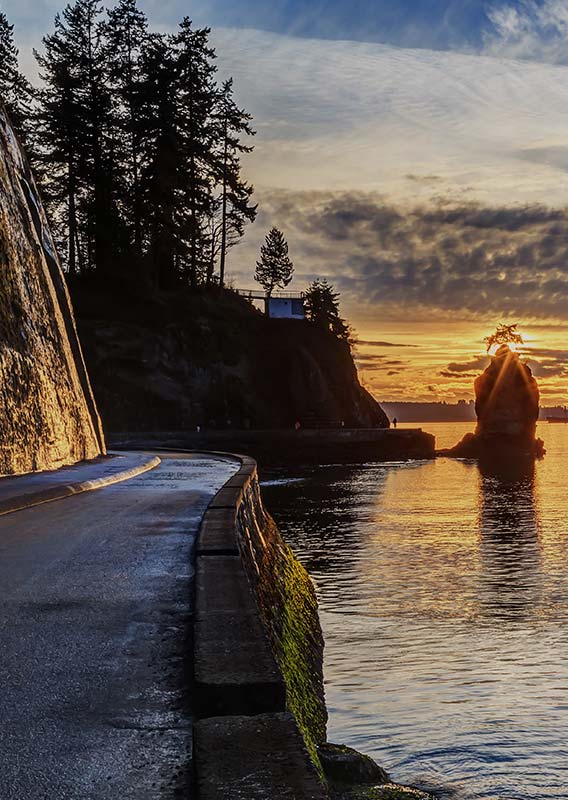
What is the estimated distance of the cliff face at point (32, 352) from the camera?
19422 mm

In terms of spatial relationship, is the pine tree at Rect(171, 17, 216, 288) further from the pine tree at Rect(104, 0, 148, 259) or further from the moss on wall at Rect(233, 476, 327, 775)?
the moss on wall at Rect(233, 476, 327, 775)

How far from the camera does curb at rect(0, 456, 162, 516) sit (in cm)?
1264

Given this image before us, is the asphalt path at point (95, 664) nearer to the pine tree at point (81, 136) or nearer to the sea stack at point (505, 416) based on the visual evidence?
the pine tree at point (81, 136)

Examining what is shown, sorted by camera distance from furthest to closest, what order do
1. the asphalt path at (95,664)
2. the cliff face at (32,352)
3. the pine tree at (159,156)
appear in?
the pine tree at (159,156) → the cliff face at (32,352) → the asphalt path at (95,664)

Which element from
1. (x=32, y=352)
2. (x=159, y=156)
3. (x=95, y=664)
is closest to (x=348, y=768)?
(x=95, y=664)

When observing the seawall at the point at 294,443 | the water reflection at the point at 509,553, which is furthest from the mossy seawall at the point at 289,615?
the seawall at the point at 294,443

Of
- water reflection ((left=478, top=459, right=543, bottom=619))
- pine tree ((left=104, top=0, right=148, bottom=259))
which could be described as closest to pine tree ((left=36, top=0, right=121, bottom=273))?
pine tree ((left=104, top=0, right=148, bottom=259))

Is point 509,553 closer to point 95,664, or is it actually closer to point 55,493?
point 55,493

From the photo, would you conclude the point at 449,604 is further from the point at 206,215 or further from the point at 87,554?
the point at 206,215

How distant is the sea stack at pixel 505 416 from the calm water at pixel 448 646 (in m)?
69.7

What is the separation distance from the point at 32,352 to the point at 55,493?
7.86 metres

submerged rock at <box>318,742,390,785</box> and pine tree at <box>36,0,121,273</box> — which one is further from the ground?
pine tree at <box>36,0,121,273</box>

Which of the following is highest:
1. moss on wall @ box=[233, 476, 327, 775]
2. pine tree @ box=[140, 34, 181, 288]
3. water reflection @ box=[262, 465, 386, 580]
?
pine tree @ box=[140, 34, 181, 288]

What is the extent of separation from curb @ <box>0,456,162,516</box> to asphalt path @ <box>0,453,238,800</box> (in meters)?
2.54
